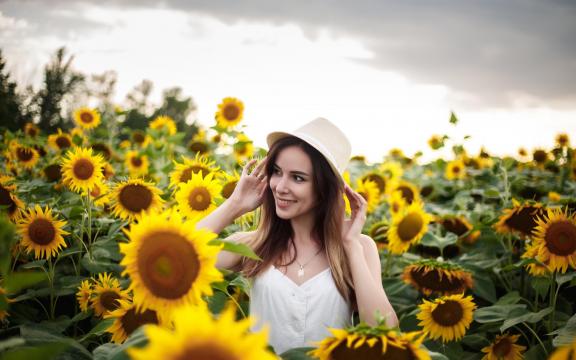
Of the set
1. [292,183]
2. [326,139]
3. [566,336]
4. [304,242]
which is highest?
[326,139]

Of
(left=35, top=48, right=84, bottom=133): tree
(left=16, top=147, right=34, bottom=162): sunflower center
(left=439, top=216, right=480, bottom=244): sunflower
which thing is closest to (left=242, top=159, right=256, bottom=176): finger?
(left=439, top=216, right=480, bottom=244): sunflower

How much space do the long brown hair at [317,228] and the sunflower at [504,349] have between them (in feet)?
2.78

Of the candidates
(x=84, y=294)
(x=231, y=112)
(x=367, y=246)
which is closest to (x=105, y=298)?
(x=84, y=294)

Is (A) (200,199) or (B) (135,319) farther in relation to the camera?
(A) (200,199)

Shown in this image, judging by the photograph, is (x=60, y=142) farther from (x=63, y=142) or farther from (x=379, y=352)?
(x=379, y=352)

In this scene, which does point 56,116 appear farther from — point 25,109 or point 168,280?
point 168,280

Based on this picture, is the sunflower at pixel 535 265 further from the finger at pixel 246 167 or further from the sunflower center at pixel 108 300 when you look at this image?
the sunflower center at pixel 108 300

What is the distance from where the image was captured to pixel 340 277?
2455 millimetres

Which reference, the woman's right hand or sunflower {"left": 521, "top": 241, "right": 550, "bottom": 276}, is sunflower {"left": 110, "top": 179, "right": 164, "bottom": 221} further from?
sunflower {"left": 521, "top": 241, "right": 550, "bottom": 276}

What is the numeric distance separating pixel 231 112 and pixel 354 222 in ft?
8.31

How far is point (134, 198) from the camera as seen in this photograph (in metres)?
2.91

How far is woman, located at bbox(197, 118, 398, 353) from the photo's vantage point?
7.87 ft

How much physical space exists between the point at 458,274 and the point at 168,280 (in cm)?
198

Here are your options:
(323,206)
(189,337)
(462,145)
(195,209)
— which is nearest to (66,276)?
(195,209)
